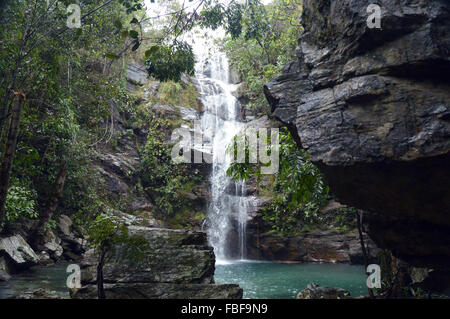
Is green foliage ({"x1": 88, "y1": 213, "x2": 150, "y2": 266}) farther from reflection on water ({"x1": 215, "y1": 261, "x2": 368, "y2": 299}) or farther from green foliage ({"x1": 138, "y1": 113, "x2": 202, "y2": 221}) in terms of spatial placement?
green foliage ({"x1": 138, "y1": 113, "x2": 202, "y2": 221})

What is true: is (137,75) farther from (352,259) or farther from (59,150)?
(352,259)

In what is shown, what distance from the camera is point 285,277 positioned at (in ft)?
34.8

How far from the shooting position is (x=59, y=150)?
38.6ft

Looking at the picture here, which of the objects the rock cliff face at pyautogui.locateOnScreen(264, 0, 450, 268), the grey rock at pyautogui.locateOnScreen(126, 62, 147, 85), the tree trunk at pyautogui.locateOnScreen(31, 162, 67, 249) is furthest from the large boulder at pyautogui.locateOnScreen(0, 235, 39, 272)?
the grey rock at pyautogui.locateOnScreen(126, 62, 147, 85)

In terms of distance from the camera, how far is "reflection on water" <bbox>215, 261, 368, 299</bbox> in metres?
8.56

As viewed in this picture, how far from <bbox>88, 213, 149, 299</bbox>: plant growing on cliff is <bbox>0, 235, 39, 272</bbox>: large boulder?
5263 mm

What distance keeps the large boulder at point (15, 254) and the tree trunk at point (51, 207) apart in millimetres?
1574

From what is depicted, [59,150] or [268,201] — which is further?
[268,201]

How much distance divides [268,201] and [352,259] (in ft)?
14.4

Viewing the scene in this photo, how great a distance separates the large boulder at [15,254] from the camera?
27.3 feet

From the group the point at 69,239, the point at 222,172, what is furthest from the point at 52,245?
the point at 222,172

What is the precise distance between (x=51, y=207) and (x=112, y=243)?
876 cm

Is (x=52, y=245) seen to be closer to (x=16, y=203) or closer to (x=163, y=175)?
(x=16, y=203)
